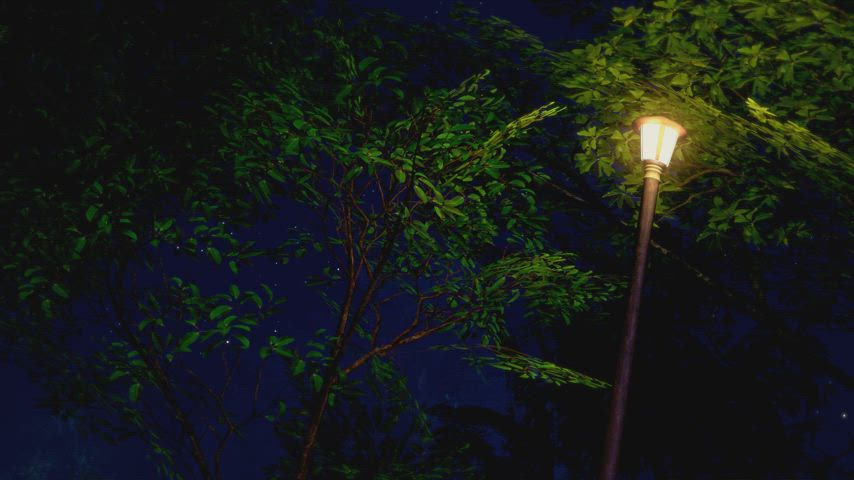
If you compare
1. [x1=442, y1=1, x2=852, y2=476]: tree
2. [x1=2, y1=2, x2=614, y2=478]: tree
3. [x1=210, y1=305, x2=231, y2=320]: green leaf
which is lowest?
[x1=210, y1=305, x2=231, y2=320]: green leaf

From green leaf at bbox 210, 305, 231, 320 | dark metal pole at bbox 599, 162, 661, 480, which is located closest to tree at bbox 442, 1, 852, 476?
dark metal pole at bbox 599, 162, 661, 480

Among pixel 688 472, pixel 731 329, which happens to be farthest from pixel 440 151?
pixel 688 472

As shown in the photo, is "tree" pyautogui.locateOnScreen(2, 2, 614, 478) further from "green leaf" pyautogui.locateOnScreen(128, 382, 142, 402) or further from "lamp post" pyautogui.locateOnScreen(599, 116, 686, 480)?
"lamp post" pyautogui.locateOnScreen(599, 116, 686, 480)

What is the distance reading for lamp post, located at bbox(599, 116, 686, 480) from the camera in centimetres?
529

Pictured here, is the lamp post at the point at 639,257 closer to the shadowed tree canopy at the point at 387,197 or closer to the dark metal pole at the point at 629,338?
the dark metal pole at the point at 629,338

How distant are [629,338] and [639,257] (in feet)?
2.35

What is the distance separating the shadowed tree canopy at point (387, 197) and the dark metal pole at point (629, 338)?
1104 mm

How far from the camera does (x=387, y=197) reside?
716 cm

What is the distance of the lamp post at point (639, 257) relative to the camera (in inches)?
208

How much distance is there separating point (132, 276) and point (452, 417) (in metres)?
7.74

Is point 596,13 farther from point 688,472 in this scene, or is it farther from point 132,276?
point 688,472

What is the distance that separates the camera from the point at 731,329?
11.5 meters

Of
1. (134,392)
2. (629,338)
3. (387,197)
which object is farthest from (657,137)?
(134,392)

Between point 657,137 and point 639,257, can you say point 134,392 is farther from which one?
point 657,137
